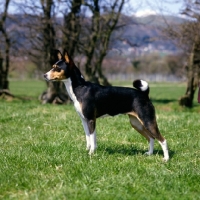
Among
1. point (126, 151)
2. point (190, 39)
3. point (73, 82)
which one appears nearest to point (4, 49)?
point (190, 39)

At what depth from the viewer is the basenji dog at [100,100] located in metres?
6.68

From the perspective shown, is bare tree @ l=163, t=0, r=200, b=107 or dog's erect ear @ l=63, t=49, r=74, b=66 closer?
dog's erect ear @ l=63, t=49, r=74, b=66

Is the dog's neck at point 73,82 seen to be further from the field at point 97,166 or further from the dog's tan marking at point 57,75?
the field at point 97,166

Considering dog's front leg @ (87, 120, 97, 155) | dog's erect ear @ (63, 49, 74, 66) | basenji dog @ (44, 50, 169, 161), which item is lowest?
dog's front leg @ (87, 120, 97, 155)

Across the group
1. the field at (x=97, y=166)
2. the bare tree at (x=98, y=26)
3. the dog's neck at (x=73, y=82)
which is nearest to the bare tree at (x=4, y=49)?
the bare tree at (x=98, y=26)

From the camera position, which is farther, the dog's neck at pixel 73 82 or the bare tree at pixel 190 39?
the bare tree at pixel 190 39

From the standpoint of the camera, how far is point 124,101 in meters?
6.75

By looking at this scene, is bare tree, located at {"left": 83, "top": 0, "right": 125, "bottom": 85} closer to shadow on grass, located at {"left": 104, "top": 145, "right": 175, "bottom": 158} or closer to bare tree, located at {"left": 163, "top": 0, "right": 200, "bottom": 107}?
bare tree, located at {"left": 163, "top": 0, "right": 200, "bottom": 107}

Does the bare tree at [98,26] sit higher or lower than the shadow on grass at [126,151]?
higher

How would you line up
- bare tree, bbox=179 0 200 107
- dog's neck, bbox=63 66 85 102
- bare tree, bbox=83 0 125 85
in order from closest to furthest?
dog's neck, bbox=63 66 85 102, bare tree, bbox=179 0 200 107, bare tree, bbox=83 0 125 85

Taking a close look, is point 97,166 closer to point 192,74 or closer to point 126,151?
point 126,151

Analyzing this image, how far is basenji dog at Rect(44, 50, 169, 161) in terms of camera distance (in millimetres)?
6680

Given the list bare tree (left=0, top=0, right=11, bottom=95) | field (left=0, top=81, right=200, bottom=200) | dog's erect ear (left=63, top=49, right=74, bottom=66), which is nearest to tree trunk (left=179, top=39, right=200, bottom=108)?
bare tree (left=0, top=0, right=11, bottom=95)

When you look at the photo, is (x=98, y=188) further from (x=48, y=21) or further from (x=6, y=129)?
(x=48, y=21)
